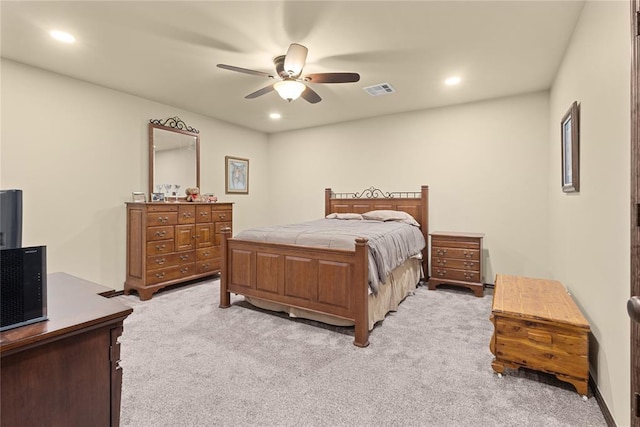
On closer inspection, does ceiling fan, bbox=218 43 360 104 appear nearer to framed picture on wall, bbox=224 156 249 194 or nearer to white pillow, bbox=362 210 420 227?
white pillow, bbox=362 210 420 227

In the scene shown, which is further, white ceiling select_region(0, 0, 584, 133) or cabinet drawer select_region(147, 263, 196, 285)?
cabinet drawer select_region(147, 263, 196, 285)

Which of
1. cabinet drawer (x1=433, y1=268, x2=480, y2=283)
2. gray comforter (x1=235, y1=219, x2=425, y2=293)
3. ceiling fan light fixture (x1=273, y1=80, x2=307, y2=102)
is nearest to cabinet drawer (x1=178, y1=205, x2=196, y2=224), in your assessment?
gray comforter (x1=235, y1=219, x2=425, y2=293)

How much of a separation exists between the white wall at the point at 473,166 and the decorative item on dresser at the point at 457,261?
476 mm

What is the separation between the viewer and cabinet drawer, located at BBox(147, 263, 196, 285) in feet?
12.8

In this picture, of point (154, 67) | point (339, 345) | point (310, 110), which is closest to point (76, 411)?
point (339, 345)

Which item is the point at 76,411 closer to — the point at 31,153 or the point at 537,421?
the point at 537,421

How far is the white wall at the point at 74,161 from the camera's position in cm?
325

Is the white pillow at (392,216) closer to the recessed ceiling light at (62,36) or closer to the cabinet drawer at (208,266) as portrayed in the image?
the cabinet drawer at (208,266)

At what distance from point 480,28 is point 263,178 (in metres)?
4.75

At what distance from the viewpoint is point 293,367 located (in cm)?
222

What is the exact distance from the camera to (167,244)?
13.4 feet

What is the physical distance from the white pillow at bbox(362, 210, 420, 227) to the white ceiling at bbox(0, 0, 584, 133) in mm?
1722

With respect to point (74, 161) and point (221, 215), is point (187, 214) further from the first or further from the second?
point (74, 161)

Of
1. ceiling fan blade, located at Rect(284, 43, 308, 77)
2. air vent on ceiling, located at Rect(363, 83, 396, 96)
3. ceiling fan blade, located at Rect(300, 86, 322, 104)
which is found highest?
air vent on ceiling, located at Rect(363, 83, 396, 96)
